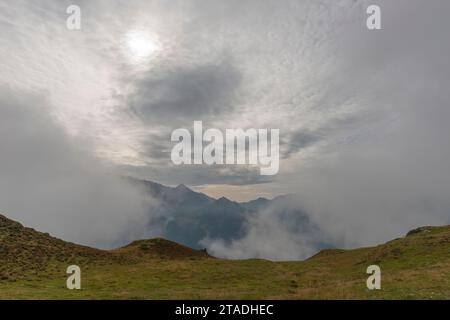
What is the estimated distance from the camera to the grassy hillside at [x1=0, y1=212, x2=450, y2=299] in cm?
3197

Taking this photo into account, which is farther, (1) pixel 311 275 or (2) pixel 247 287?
(1) pixel 311 275

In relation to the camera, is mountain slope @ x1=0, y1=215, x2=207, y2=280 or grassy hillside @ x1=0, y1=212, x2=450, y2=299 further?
mountain slope @ x1=0, y1=215, x2=207, y2=280

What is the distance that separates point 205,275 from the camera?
52906 millimetres

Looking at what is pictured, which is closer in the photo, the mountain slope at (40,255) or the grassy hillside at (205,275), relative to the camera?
the grassy hillside at (205,275)

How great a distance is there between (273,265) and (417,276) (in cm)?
3450

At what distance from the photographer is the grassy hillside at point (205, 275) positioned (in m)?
32.0

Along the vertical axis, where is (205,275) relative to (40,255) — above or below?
below

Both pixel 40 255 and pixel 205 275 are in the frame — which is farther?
pixel 40 255
